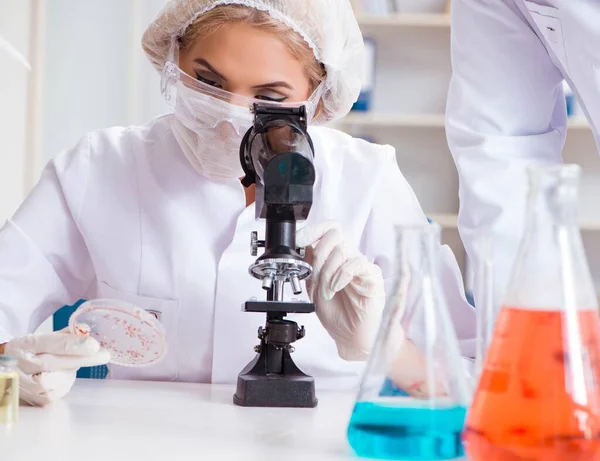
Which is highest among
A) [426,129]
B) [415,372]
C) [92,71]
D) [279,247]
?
[92,71]

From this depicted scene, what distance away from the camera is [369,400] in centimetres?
67

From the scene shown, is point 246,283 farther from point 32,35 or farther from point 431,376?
point 32,35

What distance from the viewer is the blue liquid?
652mm

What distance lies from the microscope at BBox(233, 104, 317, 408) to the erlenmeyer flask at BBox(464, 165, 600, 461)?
0.45m

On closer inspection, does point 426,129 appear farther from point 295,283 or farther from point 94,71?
point 295,283

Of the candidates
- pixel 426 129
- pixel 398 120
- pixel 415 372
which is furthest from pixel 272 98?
pixel 426 129

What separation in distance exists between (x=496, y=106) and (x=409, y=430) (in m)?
1.00

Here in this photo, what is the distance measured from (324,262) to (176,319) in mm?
484

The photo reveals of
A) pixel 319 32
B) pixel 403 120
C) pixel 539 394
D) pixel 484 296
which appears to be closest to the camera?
pixel 539 394

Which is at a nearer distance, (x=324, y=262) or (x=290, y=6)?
(x=324, y=262)

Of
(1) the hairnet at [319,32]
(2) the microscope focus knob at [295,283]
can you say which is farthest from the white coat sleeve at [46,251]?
(2) the microscope focus knob at [295,283]

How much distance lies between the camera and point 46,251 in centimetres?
159

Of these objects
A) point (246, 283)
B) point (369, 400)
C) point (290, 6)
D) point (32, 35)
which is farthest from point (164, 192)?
point (32, 35)

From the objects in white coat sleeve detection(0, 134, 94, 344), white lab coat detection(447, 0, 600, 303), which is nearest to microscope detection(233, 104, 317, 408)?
white lab coat detection(447, 0, 600, 303)
